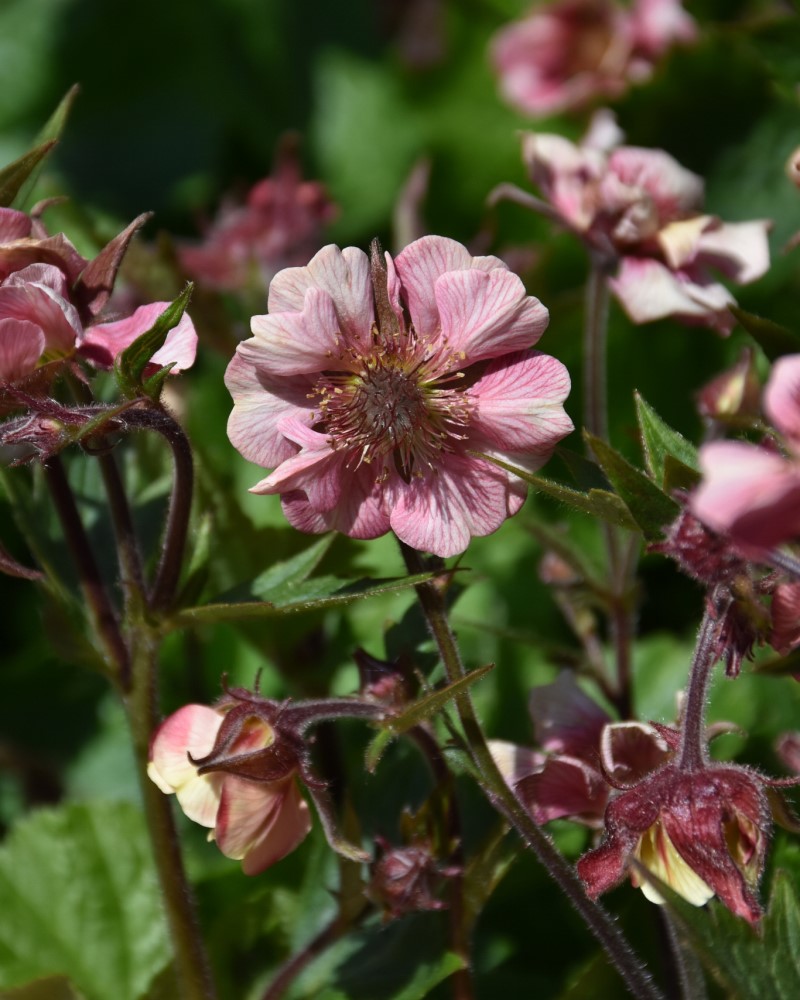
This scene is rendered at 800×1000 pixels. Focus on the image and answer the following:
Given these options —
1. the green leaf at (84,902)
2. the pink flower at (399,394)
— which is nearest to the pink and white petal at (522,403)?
the pink flower at (399,394)

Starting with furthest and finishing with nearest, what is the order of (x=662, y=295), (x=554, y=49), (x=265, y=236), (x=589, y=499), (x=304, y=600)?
(x=554, y=49)
(x=265, y=236)
(x=662, y=295)
(x=304, y=600)
(x=589, y=499)

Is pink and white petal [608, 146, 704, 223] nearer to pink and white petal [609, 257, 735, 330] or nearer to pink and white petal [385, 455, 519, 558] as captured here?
pink and white petal [609, 257, 735, 330]

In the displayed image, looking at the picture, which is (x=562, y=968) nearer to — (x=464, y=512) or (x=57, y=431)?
(x=464, y=512)

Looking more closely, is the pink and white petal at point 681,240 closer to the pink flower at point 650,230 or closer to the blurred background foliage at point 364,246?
the pink flower at point 650,230

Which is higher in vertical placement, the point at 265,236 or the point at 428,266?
the point at 428,266

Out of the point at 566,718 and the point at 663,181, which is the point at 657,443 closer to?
the point at 566,718

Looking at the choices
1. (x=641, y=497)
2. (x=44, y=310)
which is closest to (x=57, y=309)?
(x=44, y=310)
